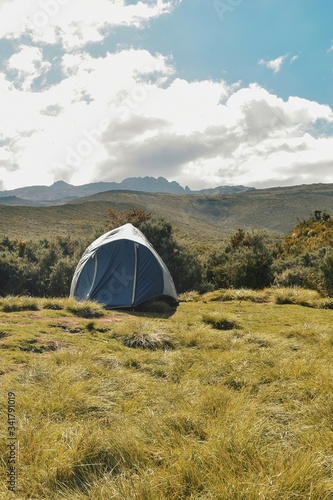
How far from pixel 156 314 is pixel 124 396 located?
24.0 ft

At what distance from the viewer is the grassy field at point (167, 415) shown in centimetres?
267

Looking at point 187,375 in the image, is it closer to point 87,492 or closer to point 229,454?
point 229,454

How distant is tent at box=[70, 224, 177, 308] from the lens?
12867 millimetres

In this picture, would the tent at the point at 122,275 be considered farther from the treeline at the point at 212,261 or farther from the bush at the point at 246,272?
the treeline at the point at 212,261

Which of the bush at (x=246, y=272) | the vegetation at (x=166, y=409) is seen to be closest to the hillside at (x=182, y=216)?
the bush at (x=246, y=272)

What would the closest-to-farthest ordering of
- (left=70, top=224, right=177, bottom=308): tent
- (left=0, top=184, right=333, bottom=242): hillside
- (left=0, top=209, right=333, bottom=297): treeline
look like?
(left=70, top=224, right=177, bottom=308): tent, (left=0, top=209, right=333, bottom=297): treeline, (left=0, top=184, right=333, bottom=242): hillside

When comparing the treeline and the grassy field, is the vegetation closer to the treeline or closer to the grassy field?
the grassy field

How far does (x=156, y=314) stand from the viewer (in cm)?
1169

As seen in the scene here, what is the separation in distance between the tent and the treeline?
24.5ft

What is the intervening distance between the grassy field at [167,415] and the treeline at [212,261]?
11.6 metres

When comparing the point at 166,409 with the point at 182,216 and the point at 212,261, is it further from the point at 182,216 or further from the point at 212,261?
the point at 182,216

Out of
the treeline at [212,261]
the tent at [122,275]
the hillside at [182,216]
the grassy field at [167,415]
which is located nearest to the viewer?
the grassy field at [167,415]

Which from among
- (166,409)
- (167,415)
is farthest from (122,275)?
(167,415)

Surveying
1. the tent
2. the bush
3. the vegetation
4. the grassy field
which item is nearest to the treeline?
the bush
